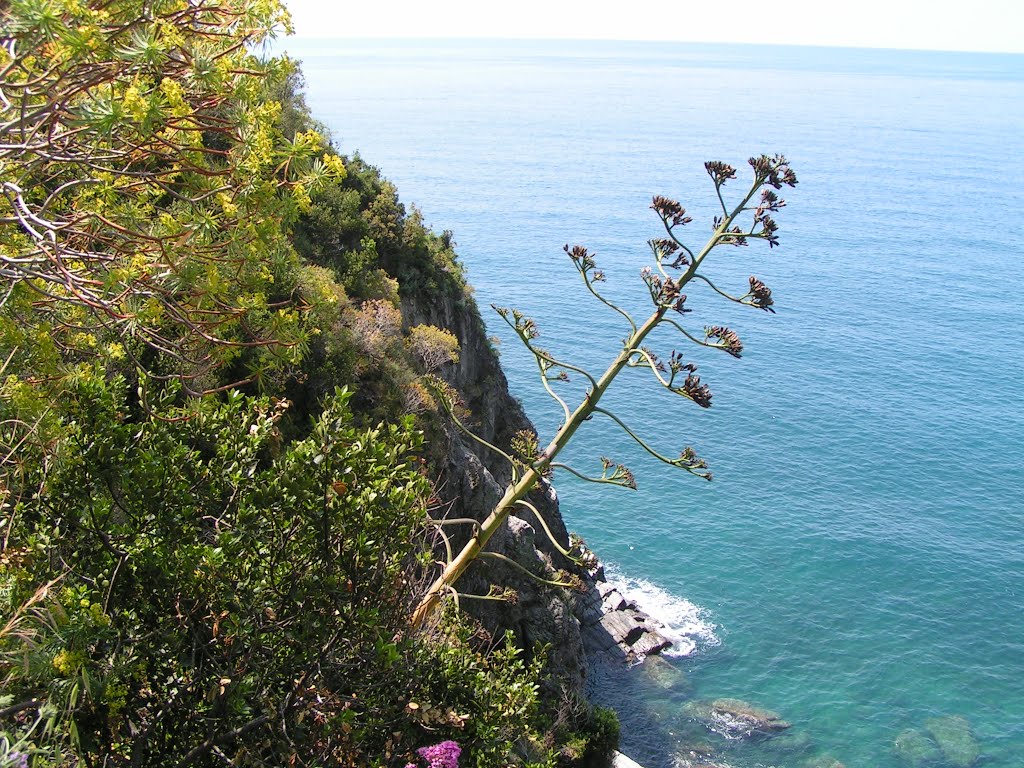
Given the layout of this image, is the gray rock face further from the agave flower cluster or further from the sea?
the agave flower cluster

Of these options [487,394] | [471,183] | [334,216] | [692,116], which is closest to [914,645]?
[487,394]

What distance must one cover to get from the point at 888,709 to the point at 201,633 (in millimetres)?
32972

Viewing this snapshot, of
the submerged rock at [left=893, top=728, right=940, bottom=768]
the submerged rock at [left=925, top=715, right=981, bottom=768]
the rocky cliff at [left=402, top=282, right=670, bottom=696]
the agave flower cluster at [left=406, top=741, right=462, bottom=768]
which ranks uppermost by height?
the agave flower cluster at [left=406, top=741, right=462, bottom=768]

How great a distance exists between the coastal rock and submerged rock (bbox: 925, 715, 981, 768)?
Answer: 5.50m

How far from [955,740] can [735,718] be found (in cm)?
797

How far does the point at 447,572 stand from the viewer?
8953 millimetres

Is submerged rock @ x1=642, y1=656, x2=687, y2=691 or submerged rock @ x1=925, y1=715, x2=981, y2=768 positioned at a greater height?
submerged rock @ x1=925, y1=715, x2=981, y2=768

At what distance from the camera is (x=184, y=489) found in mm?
8734

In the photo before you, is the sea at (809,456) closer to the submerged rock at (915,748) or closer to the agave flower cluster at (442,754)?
the submerged rock at (915,748)

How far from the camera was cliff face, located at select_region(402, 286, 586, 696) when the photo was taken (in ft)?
85.3

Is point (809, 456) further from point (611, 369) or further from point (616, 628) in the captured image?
point (611, 369)

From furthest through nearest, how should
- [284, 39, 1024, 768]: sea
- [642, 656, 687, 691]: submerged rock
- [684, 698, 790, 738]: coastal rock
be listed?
[642, 656, 687, 691]: submerged rock
[284, 39, 1024, 768]: sea
[684, 698, 790, 738]: coastal rock

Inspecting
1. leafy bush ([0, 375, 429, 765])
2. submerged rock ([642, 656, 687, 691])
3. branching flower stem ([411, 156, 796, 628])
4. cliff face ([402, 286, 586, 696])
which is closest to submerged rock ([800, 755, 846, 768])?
submerged rock ([642, 656, 687, 691])

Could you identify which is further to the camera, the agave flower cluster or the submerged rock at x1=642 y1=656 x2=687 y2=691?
the submerged rock at x1=642 y1=656 x2=687 y2=691
